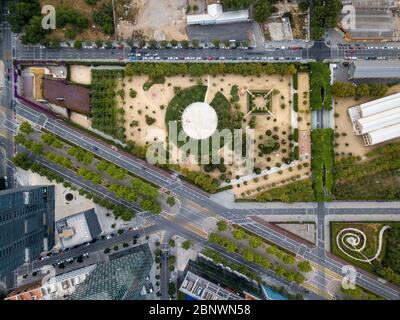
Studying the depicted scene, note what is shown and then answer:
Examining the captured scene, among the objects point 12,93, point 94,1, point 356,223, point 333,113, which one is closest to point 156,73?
point 94,1

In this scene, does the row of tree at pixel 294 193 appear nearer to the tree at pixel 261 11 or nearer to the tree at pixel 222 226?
the tree at pixel 222 226

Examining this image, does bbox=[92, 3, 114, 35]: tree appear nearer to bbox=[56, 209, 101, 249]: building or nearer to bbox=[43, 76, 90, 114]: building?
bbox=[43, 76, 90, 114]: building

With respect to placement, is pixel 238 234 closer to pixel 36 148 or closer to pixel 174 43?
pixel 174 43

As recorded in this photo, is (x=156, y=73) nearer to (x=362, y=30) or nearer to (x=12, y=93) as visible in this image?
(x=12, y=93)

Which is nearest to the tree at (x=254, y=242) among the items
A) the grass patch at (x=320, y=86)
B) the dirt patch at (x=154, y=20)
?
the grass patch at (x=320, y=86)

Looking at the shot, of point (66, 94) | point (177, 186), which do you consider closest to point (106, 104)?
point (66, 94)

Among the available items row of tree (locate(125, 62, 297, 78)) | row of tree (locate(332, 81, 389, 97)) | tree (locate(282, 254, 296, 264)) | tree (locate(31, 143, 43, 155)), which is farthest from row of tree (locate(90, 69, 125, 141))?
row of tree (locate(332, 81, 389, 97))
